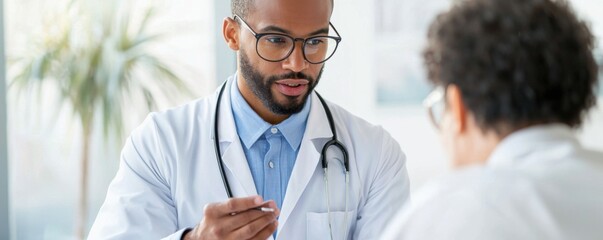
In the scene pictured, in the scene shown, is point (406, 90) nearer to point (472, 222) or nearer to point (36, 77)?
point (36, 77)

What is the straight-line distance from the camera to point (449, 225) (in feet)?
2.90

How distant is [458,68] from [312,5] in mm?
784

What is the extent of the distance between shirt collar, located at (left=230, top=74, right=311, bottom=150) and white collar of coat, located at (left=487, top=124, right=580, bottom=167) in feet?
2.83

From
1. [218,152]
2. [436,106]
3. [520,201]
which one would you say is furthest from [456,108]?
[218,152]

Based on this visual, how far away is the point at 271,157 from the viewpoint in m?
1.76

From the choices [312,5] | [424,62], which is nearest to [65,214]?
[312,5]

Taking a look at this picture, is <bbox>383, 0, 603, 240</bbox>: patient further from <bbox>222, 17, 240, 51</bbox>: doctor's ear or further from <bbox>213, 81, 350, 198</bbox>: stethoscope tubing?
<bbox>222, 17, 240, 51</bbox>: doctor's ear

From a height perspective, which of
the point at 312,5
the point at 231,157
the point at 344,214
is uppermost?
the point at 312,5

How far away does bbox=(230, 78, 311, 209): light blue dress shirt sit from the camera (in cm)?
174

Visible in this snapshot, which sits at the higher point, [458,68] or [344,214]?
[458,68]

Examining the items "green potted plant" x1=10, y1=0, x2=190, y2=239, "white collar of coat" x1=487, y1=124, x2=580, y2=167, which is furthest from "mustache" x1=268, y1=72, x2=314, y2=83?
"green potted plant" x1=10, y1=0, x2=190, y2=239

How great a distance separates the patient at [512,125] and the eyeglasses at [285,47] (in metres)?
0.70

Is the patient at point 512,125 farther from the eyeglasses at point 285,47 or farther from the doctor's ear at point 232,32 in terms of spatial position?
the doctor's ear at point 232,32

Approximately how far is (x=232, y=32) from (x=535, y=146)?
42.4 inches
